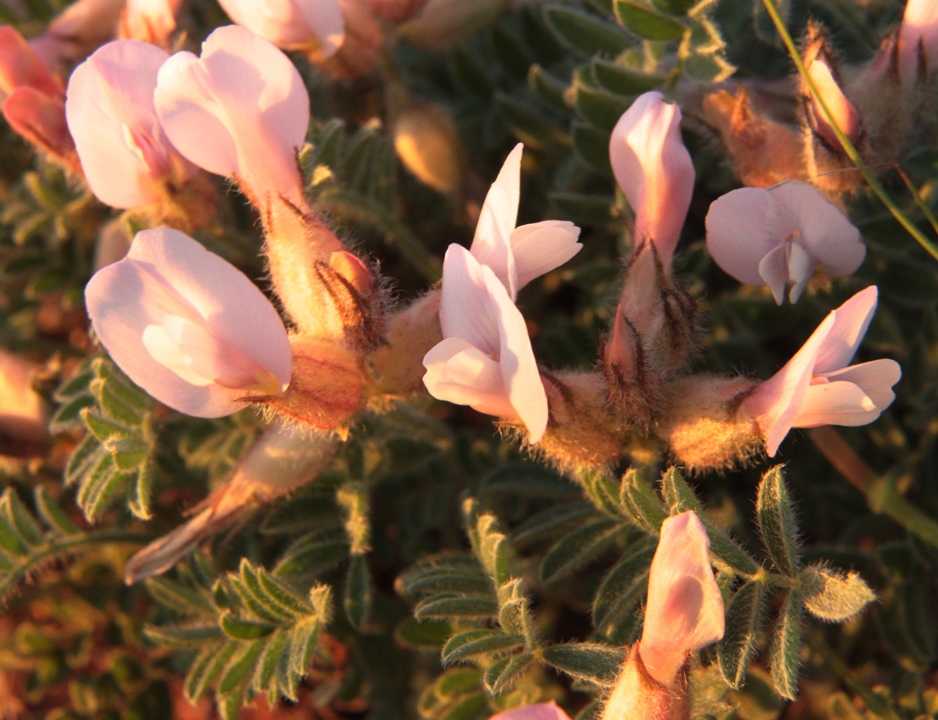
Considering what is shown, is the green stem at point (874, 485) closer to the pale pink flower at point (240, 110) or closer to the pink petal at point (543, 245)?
the pink petal at point (543, 245)

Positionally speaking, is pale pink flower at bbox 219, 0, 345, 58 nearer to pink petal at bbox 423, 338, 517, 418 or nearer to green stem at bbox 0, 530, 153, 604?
pink petal at bbox 423, 338, 517, 418

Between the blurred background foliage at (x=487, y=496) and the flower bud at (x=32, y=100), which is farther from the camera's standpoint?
the flower bud at (x=32, y=100)

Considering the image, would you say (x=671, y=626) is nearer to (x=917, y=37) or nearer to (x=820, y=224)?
(x=820, y=224)

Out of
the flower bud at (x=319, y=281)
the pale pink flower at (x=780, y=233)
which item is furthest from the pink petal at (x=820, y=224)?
the flower bud at (x=319, y=281)

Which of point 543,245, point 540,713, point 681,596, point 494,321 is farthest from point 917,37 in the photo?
point 540,713

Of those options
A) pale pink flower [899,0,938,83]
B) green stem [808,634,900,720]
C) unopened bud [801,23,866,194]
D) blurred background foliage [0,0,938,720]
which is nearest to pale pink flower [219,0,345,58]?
blurred background foliage [0,0,938,720]

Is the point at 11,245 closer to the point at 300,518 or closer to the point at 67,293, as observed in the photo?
the point at 67,293

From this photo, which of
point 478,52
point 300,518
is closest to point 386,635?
point 300,518
